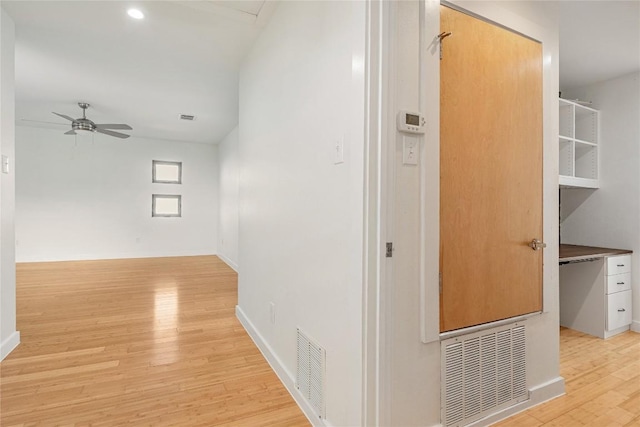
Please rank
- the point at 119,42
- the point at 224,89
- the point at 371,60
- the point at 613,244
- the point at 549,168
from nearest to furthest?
1. the point at 371,60
2. the point at 549,168
3. the point at 119,42
4. the point at 613,244
5. the point at 224,89

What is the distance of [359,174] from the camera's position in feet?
4.42

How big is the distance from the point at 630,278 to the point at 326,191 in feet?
11.3

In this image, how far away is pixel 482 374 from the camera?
1.68m

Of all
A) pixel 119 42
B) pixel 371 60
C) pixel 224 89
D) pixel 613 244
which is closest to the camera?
pixel 371 60

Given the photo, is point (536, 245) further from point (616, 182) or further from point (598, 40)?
point (616, 182)

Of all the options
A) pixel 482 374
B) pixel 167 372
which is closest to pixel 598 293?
pixel 482 374

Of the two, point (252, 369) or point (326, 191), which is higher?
point (326, 191)

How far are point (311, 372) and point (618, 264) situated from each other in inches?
125

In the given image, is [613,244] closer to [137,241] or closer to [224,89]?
[224,89]

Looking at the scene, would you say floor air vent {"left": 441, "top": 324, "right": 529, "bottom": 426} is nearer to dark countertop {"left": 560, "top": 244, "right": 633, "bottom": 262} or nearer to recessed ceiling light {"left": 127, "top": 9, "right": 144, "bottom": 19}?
dark countertop {"left": 560, "top": 244, "right": 633, "bottom": 262}

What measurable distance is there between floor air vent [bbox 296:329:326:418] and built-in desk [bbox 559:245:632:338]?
100 inches

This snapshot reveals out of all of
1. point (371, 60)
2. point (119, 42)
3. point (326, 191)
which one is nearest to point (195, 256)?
point (119, 42)

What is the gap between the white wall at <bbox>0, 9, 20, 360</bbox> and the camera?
2.46 metres

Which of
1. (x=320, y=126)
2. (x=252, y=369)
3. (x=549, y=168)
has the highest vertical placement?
(x=320, y=126)
